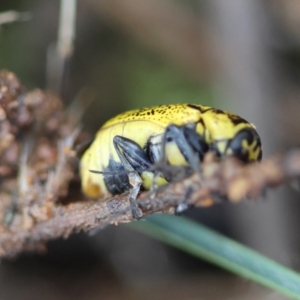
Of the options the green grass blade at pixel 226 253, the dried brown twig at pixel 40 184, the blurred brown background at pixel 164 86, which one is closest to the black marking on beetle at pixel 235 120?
the dried brown twig at pixel 40 184

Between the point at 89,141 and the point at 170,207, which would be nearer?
the point at 170,207

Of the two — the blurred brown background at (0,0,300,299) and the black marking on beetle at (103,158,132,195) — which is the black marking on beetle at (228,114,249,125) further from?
the blurred brown background at (0,0,300,299)

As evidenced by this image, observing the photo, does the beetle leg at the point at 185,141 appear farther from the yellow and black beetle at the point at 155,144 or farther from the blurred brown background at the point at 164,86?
the blurred brown background at the point at 164,86

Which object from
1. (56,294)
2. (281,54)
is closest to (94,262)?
(56,294)

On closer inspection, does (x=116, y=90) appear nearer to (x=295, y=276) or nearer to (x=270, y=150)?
(x=270, y=150)

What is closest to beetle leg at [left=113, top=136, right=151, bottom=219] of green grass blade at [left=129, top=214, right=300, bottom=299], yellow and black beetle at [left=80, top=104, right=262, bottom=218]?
yellow and black beetle at [left=80, top=104, right=262, bottom=218]
